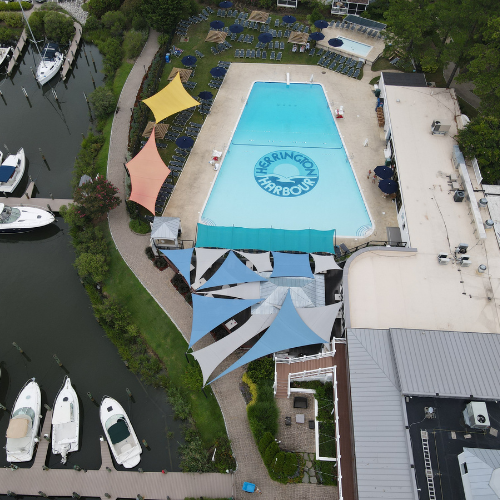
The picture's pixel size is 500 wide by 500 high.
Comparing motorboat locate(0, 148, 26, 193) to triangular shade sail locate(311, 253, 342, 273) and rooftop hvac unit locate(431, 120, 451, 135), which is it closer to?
triangular shade sail locate(311, 253, 342, 273)

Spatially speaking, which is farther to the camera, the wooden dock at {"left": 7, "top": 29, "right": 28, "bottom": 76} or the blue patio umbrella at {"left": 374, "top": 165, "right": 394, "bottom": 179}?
the wooden dock at {"left": 7, "top": 29, "right": 28, "bottom": 76}

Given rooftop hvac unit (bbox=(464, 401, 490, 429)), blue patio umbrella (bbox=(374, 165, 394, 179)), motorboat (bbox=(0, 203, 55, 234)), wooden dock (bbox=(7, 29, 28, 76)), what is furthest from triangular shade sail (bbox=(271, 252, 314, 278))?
wooden dock (bbox=(7, 29, 28, 76))

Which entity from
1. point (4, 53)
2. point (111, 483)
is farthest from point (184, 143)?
point (4, 53)

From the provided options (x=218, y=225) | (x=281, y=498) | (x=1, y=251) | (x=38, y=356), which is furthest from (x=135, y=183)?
(x=281, y=498)

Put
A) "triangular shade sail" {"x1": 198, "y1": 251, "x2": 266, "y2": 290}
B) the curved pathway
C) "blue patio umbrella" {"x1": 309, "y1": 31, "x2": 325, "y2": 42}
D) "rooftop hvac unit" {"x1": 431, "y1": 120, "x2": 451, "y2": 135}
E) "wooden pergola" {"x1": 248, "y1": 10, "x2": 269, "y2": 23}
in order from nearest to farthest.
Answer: the curved pathway < "triangular shade sail" {"x1": 198, "y1": 251, "x2": 266, "y2": 290} < "rooftop hvac unit" {"x1": 431, "y1": 120, "x2": 451, "y2": 135} < "blue patio umbrella" {"x1": 309, "y1": 31, "x2": 325, "y2": 42} < "wooden pergola" {"x1": 248, "y1": 10, "x2": 269, "y2": 23}

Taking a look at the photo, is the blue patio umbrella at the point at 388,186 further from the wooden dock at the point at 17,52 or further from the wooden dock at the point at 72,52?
the wooden dock at the point at 17,52

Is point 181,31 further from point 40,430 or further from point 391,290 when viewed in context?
point 40,430

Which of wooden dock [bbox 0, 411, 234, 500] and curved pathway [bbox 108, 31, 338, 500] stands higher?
curved pathway [bbox 108, 31, 338, 500]

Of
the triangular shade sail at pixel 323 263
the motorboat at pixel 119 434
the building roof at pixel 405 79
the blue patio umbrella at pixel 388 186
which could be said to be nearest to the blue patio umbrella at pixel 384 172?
the blue patio umbrella at pixel 388 186
